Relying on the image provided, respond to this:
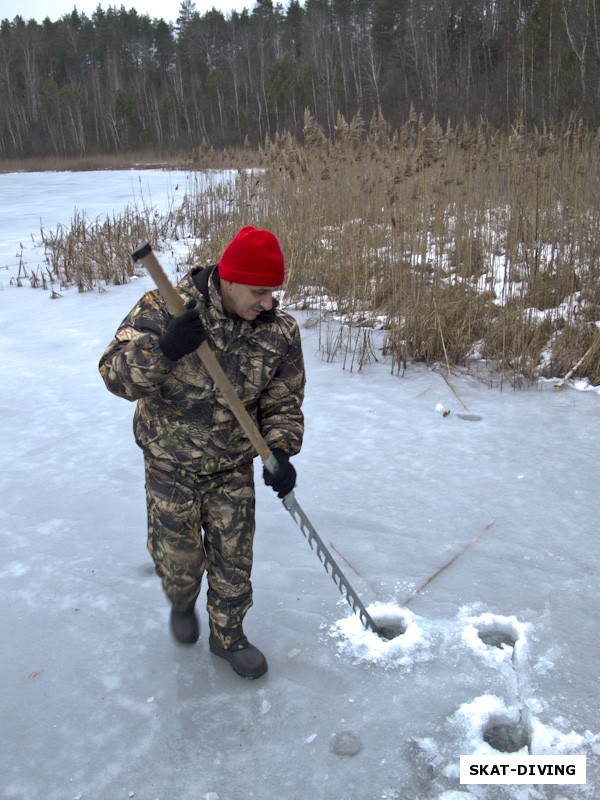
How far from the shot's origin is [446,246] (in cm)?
630

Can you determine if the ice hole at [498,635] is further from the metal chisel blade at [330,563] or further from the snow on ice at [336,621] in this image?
the metal chisel blade at [330,563]

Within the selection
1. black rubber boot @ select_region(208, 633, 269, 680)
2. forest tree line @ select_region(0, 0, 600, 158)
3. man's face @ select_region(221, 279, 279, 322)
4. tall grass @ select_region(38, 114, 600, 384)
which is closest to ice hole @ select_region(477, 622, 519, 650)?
black rubber boot @ select_region(208, 633, 269, 680)

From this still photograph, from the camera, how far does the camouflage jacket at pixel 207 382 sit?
199 centimetres

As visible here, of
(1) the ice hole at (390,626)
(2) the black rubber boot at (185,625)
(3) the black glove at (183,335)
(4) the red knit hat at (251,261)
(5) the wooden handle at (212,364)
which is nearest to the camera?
(5) the wooden handle at (212,364)

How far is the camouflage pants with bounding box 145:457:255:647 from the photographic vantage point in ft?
7.02

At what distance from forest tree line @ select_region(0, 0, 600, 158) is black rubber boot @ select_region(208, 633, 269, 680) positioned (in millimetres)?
13668

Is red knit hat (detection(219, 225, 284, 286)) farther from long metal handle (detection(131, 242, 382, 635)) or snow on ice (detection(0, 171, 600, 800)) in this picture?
snow on ice (detection(0, 171, 600, 800))

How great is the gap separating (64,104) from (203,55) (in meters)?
11.5

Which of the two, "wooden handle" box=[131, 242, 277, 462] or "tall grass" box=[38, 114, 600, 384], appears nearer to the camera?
"wooden handle" box=[131, 242, 277, 462]

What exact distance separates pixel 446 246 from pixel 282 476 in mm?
4658

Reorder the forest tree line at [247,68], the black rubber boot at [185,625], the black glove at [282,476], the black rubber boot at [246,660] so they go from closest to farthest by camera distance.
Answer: the black glove at [282,476]
the black rubber boot at [246,660]
the black rubber boot at [185,625]
the forest tree line at [247,68]

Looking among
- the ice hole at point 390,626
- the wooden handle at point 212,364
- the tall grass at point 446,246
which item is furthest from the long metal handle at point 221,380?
the tall grass at point 446,246

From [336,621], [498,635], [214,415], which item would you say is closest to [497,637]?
[498,635]

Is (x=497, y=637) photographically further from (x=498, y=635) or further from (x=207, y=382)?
(x=207, y=382)
